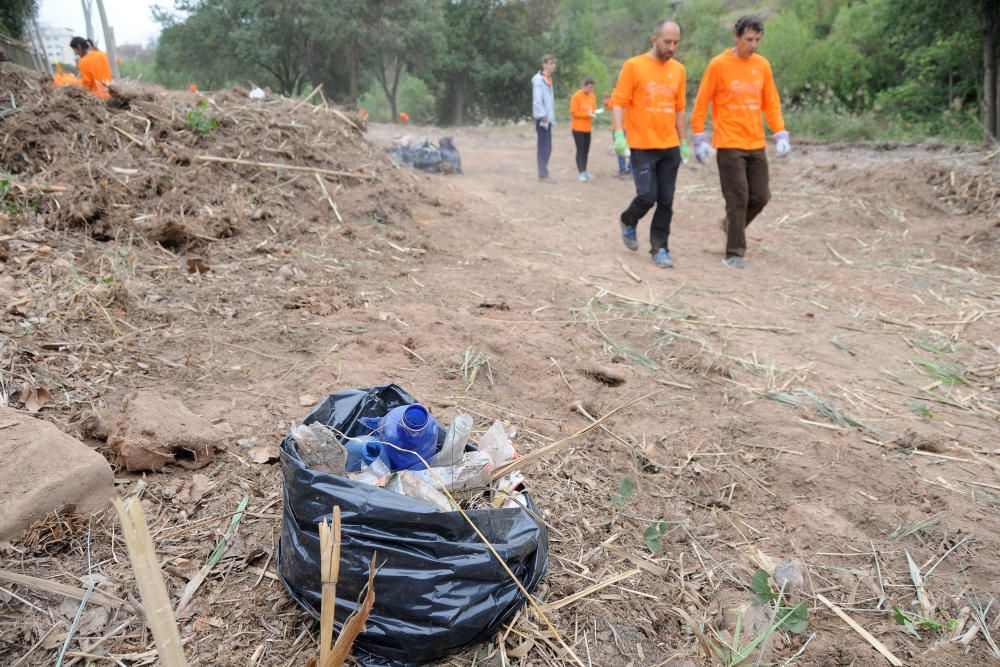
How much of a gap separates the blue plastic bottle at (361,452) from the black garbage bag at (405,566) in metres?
0.25

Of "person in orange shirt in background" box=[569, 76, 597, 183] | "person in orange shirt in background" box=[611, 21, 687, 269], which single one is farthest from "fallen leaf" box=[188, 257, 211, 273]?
"person in orange shirt in background" box=[569, 76, 597, 183]

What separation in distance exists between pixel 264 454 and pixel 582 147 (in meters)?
9.08

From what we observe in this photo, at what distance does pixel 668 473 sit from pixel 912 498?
0.98m

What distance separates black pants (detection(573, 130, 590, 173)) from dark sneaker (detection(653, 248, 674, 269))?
203 inches

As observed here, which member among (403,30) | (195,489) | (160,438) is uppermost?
(403,30)

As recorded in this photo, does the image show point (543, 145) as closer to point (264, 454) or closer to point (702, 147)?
point (702, 147)

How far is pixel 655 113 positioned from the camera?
18.0ft

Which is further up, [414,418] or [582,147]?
[582,147]

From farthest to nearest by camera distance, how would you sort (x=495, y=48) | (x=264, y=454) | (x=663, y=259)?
(x=495, y=48) → (x=663, y=259) → (x=264, y=454)

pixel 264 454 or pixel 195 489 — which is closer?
pixel 195 489

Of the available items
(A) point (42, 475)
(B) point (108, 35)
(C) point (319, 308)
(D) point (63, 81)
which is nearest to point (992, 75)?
(C) point (319, 308)

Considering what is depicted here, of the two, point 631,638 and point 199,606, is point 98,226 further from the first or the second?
point 631,638

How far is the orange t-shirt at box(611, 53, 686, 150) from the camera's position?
5469 mm

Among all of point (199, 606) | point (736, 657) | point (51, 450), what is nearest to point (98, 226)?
point (51, 450)
